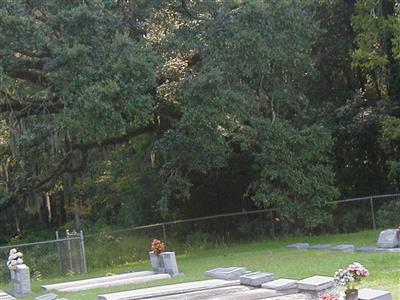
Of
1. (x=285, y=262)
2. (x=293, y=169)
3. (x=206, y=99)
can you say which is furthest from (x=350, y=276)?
A: (x=293, y=169)

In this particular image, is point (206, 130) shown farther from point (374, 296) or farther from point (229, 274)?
point (374, 296)

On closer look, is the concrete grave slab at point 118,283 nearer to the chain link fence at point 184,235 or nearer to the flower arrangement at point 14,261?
the flower arrangement at point 14,261

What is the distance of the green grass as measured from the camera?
1206 cm

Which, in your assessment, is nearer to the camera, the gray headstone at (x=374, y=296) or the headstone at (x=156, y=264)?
the gray headstone at (x=374, y=296)

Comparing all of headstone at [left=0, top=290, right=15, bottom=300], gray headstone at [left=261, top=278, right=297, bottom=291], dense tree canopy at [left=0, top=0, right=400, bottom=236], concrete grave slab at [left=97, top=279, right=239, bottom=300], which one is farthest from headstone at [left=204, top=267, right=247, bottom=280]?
dense tree canopy at [left=0, top=0, right=400, bottom=236]

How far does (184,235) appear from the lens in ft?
72.4

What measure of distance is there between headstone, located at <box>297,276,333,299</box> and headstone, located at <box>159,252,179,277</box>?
4.62 meters

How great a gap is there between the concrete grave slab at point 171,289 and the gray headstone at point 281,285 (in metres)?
0.89

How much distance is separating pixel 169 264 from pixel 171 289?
129 inches

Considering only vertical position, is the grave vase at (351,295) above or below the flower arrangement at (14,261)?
below

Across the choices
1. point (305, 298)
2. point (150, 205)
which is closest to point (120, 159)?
point (150, 205)

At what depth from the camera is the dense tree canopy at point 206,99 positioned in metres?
17.7

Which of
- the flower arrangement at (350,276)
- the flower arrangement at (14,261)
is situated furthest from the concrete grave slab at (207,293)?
the flower arrangement at (14,261)

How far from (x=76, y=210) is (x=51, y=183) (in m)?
8.90
